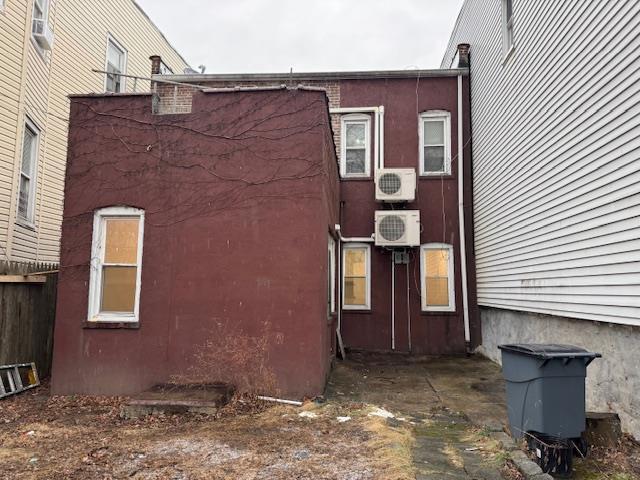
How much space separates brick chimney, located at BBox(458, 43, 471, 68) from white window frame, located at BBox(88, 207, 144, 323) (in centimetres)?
881

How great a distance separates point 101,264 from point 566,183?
255 inches

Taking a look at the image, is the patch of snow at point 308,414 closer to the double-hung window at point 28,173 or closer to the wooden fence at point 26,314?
the wooden fence at point 26,314

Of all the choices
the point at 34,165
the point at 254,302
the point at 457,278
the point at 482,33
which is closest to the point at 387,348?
the point at 457,278

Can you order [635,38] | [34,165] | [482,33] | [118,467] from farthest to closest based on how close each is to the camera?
[482,33], [34,165], [635,38], [118,467]

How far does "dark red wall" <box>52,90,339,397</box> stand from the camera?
6371 mm

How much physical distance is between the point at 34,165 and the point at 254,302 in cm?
664

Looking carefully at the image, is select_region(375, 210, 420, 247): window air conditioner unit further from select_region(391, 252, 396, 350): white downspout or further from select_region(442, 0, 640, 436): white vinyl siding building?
select_region(442, 0, 640, 436): white vinyl siding building

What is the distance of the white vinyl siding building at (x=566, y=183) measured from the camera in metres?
5.08

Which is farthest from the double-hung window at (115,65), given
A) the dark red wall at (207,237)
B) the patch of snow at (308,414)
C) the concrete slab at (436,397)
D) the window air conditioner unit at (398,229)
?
the patch of snow at (308,414)

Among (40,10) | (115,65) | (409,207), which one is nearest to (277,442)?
(409,207)

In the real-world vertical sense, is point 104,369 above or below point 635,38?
below

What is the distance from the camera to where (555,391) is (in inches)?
170

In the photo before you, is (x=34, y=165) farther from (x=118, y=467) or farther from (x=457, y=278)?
(x=457, y=278)

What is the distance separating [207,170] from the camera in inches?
263
